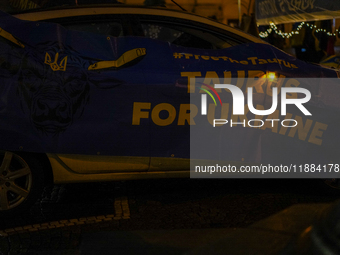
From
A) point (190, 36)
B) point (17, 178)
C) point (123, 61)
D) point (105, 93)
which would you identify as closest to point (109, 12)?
point (123, 61)

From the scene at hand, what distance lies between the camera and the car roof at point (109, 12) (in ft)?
14.2

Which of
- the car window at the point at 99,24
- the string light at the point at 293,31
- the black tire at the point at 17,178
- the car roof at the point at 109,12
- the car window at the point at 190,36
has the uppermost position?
the car roof at the point at 109,12

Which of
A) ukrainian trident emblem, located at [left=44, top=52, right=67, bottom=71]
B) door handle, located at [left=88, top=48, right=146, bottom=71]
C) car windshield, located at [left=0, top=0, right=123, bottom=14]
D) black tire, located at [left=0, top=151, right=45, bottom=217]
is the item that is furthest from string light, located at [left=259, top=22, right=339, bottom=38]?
black tire, located at [left=0, top=151, right=45, bottom=217]

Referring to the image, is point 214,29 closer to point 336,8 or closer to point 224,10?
point 336,8

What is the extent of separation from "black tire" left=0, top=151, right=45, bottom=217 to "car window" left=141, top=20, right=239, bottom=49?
172 cm

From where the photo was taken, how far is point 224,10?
1705 cm

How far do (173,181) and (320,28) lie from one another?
8.52 m

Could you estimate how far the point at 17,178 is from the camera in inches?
163

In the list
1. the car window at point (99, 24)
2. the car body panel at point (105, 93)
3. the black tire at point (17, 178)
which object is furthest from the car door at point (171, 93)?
the black tire at point (17, 178)

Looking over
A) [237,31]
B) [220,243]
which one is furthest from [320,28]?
[220,243]

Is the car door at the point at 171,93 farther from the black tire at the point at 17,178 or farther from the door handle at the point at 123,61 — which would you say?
the black tire at the point at 17,178

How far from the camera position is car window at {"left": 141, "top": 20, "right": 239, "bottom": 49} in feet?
15.1

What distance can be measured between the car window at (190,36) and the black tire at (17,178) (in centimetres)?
172

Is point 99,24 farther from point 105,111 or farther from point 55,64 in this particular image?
point 105,111
